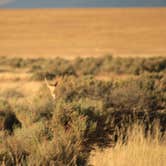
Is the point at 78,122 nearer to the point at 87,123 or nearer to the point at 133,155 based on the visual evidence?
the point at 87,123

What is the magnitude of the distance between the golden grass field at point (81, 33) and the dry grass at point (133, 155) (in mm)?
49342

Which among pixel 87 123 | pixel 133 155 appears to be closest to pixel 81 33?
pixel 87 123

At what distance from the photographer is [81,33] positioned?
284 ft

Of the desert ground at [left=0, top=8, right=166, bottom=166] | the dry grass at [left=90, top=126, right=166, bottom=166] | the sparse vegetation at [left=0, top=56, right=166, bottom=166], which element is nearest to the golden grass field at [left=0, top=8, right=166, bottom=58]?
the desert ground at [left=0, top=8, right=166, bottom=166]

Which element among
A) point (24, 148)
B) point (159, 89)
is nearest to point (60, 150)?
point (24, 148)

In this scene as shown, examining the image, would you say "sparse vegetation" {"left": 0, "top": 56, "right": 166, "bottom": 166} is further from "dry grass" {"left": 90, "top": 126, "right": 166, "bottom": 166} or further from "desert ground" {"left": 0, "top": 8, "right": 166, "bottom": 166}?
"dry grass" {"left": 90, "top": 126, "right": 166, "bottom": 166}

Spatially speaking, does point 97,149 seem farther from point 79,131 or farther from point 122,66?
point 122,66

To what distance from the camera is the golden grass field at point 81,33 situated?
6512cm

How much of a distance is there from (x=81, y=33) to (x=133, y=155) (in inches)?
3137

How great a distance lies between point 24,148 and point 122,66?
77.4ft

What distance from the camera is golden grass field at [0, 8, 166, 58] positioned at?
214ft

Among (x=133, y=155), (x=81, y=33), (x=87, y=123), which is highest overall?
(x=81, y=33)

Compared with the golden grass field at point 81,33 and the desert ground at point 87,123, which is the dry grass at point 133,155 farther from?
the golden grass field at point 81,33

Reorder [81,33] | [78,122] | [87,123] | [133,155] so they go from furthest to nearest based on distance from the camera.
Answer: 1. [81,33]
2. [87,123]
3. [78,122]
4. [133,155]
